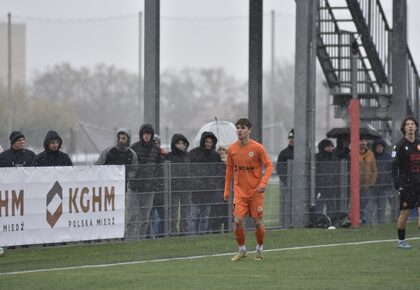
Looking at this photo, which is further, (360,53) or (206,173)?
(360,53)

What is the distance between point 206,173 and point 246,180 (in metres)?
4.20

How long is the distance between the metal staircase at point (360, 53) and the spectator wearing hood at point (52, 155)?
8.34 meters

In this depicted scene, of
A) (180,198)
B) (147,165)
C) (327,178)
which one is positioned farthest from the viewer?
(327,178)

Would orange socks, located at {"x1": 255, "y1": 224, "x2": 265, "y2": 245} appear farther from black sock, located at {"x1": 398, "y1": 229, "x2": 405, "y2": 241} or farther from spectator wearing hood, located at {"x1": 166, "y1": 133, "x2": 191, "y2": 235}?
spectator wearing hood, located at {"x1": 166, "y1": 133, "x2": 191, "y2": 235}

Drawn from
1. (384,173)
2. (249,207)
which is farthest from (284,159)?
(249,207)

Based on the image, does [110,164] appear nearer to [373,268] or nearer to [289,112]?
[373,268]

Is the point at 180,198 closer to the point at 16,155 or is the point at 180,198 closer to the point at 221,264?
the point at 16,155

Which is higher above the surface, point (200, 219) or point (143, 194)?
point (143, 194)

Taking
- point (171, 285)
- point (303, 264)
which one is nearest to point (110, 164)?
point (303, 264)

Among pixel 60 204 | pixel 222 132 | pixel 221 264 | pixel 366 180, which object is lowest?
pixel 221 264

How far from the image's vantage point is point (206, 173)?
20094mm

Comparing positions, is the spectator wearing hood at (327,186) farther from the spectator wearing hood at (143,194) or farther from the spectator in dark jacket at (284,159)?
the spectator wearing hood at (143,194)

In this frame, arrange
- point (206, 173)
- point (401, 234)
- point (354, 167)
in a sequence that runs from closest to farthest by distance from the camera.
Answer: point (401, 234) → point (206, 173) → point (354, 167)

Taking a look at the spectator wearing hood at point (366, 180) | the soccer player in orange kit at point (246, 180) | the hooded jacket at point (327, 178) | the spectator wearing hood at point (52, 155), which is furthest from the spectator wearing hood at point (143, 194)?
the spectator wearing hood at point (366, 180)
